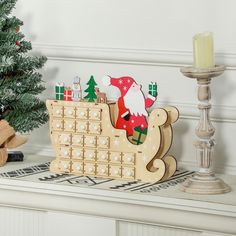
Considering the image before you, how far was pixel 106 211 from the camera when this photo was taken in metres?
1.71

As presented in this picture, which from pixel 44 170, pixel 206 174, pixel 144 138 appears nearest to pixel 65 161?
pixel 44 170

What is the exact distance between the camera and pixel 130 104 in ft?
5.91

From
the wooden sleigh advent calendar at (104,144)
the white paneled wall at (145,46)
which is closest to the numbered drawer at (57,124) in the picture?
the wooden sleigh advent calendar at (104,144)

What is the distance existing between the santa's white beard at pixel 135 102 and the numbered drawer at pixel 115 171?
132mm

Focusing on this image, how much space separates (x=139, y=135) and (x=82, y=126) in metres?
0.14

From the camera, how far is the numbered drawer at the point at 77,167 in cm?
185

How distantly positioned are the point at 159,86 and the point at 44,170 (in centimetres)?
35

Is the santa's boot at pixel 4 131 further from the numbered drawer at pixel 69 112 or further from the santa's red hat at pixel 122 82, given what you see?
the santa's red hat at pixel 122 82

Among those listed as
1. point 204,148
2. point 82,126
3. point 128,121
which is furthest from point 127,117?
point 204,148

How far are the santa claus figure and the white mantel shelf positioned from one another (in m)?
0.18

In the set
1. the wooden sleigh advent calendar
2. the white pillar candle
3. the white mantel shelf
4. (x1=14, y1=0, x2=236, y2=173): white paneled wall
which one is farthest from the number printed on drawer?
the white pillar candle

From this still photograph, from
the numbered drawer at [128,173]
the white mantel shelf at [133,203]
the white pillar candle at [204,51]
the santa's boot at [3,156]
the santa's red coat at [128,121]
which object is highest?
the white pillar candle at [204,51]

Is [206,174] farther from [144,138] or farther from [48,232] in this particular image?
[48,232]

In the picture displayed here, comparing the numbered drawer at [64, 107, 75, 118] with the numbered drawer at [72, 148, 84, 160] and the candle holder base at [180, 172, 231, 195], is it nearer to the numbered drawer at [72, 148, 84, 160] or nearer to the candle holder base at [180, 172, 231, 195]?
the numbered drawer at [72, 148, 84, 160]
